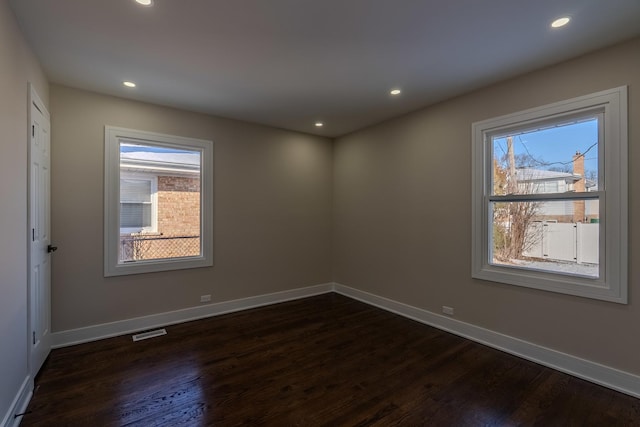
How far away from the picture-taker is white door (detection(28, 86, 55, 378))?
88.7 inches

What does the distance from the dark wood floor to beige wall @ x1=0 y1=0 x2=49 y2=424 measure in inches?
16.5

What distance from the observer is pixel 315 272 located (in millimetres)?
4953

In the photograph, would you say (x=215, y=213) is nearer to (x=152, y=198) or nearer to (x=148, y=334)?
(x=152, y=198)

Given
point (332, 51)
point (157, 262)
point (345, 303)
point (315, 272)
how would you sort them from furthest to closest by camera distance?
point (315, 272) → point (345, 303) → point (157, 262) → point (332, 51)

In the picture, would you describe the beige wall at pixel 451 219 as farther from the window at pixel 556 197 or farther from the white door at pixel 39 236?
the white door at pixel 39 236

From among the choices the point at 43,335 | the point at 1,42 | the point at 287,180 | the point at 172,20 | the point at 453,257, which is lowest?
the point at 43,335

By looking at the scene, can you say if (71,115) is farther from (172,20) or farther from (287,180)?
(287,180)

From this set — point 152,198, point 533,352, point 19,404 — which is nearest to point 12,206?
point 19,404

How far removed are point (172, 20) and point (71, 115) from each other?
1.88 m

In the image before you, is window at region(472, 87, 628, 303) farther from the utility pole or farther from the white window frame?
the white window frame

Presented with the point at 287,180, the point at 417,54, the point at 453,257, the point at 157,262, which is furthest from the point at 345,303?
the point at 417,54

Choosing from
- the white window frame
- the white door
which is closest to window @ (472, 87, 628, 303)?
the white window frame

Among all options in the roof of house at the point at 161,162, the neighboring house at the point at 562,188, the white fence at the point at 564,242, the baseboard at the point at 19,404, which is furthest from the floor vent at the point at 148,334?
the neighboring house at the point at 562,188

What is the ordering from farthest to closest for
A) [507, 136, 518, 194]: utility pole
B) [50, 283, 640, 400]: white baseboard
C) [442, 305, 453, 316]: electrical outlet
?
[442, 305, 453, 316]: electrical outlet, [507, 136, 518, 194]: utility pole, [50, 283, 640, 400]: white baseboard
